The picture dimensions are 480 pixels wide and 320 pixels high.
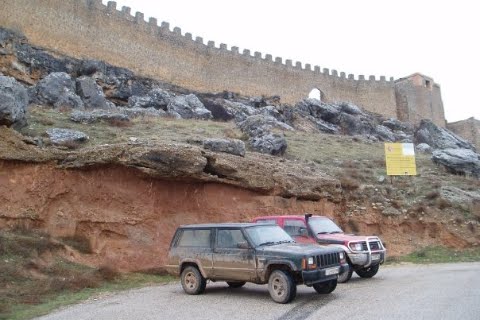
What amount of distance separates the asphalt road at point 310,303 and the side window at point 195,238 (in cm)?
106

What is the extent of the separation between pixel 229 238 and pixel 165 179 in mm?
4540

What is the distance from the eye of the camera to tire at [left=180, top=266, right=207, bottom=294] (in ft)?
33.7

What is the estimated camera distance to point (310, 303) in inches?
348

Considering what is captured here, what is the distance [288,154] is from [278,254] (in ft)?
45.8

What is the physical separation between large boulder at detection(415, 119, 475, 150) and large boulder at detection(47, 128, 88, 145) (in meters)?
35.0

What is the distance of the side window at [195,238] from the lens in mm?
10508

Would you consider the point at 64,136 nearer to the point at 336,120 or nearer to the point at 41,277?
the point at 41,277

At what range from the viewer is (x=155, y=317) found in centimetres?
808

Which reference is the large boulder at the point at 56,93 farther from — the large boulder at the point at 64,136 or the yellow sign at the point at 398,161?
the yellow sign at the point at 398,161

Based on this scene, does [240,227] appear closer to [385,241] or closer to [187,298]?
[187,298]

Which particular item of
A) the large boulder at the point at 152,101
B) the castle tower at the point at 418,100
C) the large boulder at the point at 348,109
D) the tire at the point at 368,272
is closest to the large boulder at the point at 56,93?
the large boulder at the point at 152,101

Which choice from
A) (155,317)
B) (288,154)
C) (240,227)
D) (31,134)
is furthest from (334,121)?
(155,317)

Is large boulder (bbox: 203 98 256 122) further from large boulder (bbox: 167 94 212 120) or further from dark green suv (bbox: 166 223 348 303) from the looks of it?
dark green suv (bbox: 166 223 348 303)

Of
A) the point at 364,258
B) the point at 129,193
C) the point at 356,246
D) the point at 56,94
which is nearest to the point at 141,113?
the point at 56,94
